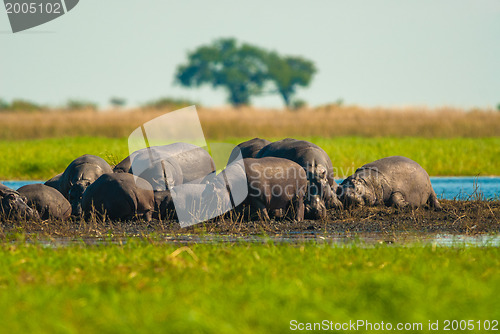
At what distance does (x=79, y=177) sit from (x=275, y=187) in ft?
11.1

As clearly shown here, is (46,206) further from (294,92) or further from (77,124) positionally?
(294,92)

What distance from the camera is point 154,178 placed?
1196 centimetres

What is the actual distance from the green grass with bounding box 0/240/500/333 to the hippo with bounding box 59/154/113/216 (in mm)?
3743

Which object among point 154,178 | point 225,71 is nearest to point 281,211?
point 154,178

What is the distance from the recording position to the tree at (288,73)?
66.0 meters

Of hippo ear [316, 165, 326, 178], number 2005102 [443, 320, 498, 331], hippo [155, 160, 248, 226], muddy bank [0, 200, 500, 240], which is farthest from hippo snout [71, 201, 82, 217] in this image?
number 2005102 [443, 320, 498, 331]

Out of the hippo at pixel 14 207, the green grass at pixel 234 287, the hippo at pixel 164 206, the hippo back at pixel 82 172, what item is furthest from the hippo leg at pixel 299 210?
the hippo at pixel 14 207

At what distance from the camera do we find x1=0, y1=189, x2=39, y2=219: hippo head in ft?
34.7

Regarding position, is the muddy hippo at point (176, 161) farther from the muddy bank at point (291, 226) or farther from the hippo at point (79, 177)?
the muddy bank at point (291, 226)

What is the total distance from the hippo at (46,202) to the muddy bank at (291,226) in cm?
38

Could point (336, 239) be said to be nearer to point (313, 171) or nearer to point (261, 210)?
point (261, 210)

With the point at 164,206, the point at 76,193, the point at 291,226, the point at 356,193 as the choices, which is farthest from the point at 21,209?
the point at 356,193

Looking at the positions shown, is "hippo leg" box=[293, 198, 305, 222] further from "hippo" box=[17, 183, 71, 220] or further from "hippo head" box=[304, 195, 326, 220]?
"hippo" box=[17, 183, 71, 220]

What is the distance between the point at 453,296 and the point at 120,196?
20.0 feet
